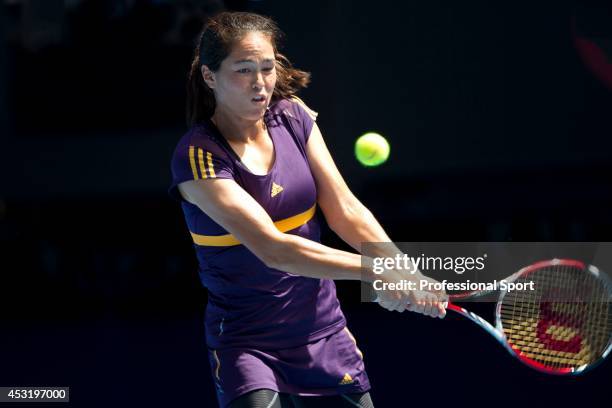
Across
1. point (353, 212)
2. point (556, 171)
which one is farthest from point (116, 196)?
point (353, 212)

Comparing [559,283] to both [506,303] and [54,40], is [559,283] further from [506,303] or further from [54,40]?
[54,40]

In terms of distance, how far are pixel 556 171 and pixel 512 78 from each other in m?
0.51

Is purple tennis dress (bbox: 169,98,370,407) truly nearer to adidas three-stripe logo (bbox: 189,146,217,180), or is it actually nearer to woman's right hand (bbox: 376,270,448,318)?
adidas three-stripe logo (bbox: 189,146,217,180)

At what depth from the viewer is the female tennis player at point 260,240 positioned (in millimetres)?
2629

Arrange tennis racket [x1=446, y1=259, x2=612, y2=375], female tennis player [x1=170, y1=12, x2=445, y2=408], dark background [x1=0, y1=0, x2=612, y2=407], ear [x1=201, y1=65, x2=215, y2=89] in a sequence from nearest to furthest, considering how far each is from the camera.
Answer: female tennis player [x1=170, y1=12, x2=445, y2=408]
ear [x1=201, y1=65, x2=215, y2=89]
tennis racket [x1=446, y1=259, x2=612, y2=375]
dark background [x1=0, y1=0, x2=612, y2=407]

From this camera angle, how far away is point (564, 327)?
10.0 ft

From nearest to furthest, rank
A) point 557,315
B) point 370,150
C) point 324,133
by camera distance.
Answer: point 557,315 < point 370,150 < point 324,133

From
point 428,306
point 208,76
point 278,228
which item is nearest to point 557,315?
point 428,306

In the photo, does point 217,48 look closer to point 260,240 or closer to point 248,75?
point 248,75

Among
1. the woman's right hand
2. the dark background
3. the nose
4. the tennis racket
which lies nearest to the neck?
the nose

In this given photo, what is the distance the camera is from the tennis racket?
9.91 ft

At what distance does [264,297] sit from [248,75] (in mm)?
534

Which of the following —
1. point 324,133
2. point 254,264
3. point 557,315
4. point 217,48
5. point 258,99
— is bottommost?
point 557,315

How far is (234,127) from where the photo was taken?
2.78 metres
